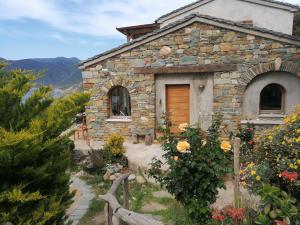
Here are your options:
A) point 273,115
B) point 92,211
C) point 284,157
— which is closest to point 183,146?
point 284,157

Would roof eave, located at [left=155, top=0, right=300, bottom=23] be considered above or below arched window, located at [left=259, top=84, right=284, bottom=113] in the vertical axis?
above

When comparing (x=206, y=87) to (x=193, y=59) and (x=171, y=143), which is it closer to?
(x=193, y=59)

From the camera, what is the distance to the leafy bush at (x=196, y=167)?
3.64 m

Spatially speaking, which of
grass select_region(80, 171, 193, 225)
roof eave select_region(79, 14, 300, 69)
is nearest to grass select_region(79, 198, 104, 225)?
grass select_region(80, 171, 193, 225)

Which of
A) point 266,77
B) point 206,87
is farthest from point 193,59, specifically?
point 266,77

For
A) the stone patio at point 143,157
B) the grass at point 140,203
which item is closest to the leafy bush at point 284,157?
the stone patio at point 143,157

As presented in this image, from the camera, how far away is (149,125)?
9430 mm

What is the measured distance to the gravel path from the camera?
4.87 metres

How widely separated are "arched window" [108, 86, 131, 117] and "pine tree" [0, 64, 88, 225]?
22.7ft

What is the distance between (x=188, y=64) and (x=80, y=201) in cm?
570

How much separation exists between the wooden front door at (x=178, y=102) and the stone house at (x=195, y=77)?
0.12 ft

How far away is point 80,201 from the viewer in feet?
18.3

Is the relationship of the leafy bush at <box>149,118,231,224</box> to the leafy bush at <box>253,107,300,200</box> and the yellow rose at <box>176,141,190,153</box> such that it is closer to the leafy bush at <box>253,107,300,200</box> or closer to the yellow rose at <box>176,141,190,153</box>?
the yellow rose at <box>176,141,190,153</box>

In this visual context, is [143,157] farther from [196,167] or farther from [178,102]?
[196,167]
